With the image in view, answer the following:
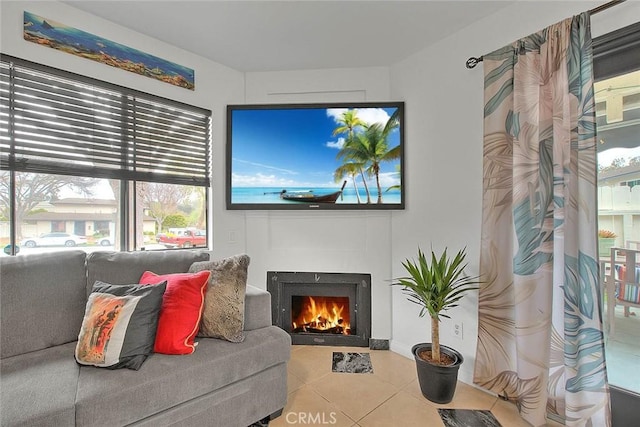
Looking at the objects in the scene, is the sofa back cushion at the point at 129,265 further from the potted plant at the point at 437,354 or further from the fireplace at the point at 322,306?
the potted plant at the point at 437,354

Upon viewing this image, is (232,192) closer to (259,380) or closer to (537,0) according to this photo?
(259,380)

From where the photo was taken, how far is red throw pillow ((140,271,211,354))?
1.42 metres

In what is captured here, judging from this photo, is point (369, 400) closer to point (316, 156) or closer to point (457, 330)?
point (457, 330)

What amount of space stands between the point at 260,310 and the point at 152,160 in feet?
4.87

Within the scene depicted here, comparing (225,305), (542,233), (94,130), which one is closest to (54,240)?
(94,130)

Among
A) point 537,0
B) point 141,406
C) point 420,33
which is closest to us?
point 141,406

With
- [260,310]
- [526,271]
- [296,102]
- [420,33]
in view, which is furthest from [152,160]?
[526,271]

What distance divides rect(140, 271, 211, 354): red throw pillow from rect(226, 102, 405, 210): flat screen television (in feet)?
3.49

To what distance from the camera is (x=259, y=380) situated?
1561 mm

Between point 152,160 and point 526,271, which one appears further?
point 152,160

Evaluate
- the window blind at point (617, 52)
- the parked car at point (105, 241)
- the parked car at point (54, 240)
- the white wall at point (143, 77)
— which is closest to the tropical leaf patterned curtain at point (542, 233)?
the window blind at point (617, 52)

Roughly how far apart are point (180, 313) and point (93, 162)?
1.33m

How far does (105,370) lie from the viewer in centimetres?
128

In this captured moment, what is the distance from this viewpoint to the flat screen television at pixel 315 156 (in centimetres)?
245
